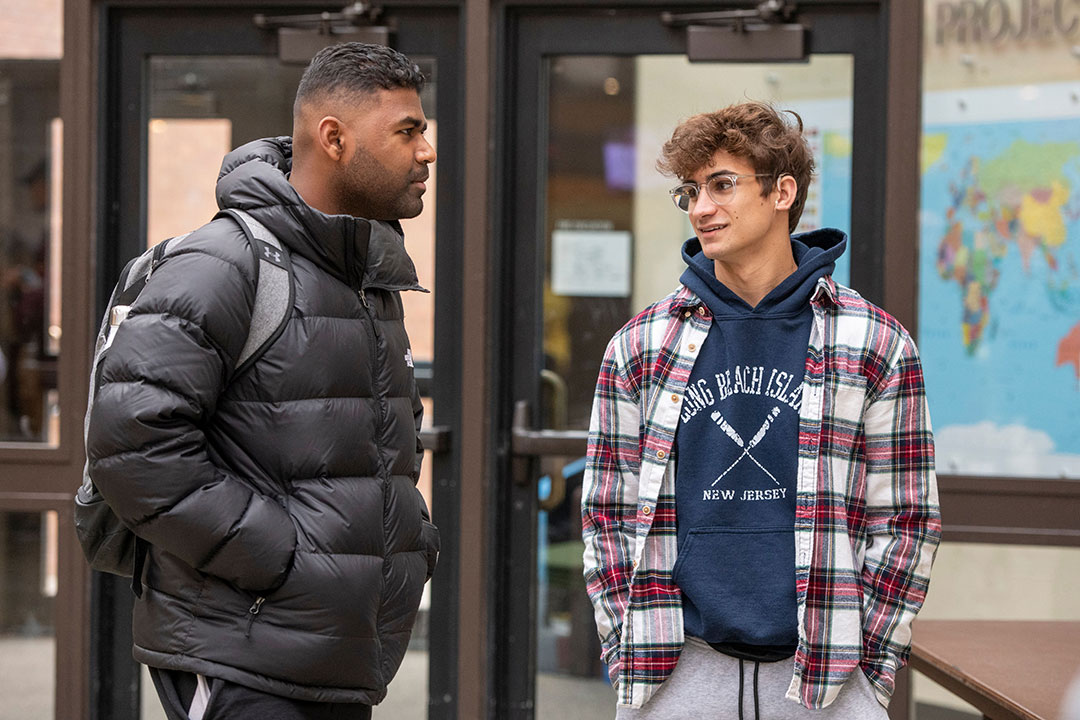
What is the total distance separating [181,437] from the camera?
2.20 meters

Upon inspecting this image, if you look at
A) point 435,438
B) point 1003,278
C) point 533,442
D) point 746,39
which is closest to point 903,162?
point 1003,278

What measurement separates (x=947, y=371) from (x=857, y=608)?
2.10 meters

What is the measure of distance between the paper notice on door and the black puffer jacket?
200 cm

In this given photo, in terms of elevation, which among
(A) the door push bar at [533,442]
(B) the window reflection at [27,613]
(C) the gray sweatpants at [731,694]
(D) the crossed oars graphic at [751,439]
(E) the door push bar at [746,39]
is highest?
(E) the door push bar at [746,39]

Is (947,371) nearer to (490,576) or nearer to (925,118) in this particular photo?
(925,118)

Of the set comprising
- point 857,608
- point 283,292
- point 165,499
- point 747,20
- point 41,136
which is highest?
point 747,20

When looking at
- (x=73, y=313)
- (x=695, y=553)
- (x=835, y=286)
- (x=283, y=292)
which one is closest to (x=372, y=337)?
(x=283, y=292)

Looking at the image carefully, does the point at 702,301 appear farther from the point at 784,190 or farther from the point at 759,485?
the point at 759,485

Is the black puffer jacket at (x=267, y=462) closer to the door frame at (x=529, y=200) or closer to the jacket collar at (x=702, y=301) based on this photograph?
the jacket collar at (x=702, y=301)

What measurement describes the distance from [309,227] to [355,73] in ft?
1.08

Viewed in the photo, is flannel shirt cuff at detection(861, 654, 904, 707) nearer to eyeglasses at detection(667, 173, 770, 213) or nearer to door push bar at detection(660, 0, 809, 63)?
eyeglasses at detection(667, 173, 770, 213)

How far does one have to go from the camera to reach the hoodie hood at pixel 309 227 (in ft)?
7.89

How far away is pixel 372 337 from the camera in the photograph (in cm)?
249

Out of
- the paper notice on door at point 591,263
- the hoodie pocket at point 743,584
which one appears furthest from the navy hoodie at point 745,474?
the paper notice on door at point 591,263
